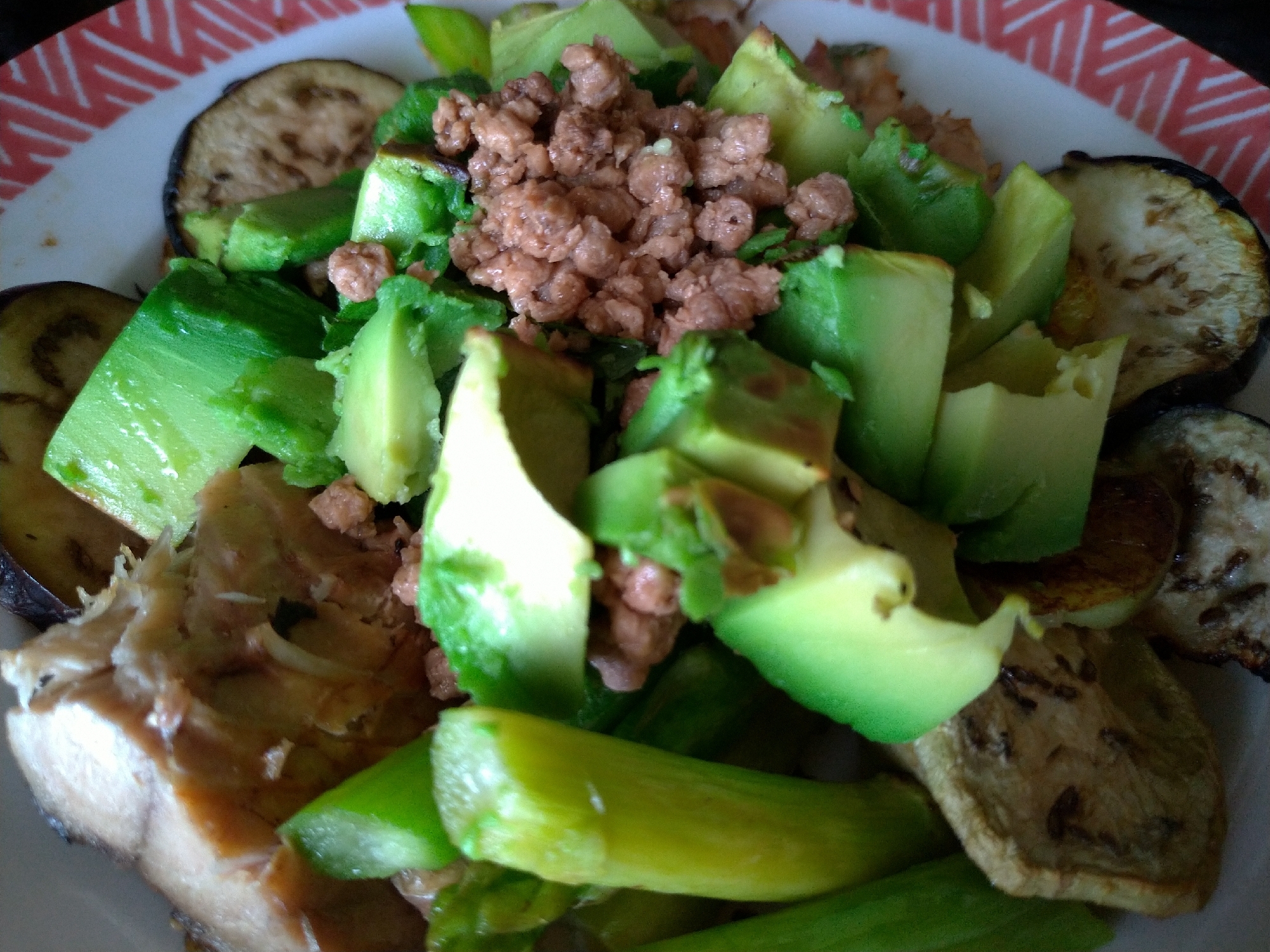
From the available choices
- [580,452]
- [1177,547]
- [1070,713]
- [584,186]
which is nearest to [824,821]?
[1070,713]

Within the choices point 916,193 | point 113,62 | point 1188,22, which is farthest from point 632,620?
point 1188,22

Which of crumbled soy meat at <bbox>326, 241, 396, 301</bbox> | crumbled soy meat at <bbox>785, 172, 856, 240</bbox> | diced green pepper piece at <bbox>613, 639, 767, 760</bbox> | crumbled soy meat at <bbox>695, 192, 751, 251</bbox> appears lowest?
diced green pepper piece at <bbox>613, 639, 767, 760</bbox>

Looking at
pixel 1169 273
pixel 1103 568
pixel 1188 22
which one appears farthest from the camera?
pixel 1188 22

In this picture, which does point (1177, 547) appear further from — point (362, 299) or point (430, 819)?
point (362, 299)

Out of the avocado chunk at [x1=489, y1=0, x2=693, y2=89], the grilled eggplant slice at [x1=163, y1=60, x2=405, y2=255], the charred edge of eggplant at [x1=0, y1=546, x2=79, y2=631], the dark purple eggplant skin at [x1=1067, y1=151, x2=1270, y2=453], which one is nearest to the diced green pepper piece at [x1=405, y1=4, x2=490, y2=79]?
the grilled eggplant slice at [x1=163, y1=60, x2=405, y2=255]

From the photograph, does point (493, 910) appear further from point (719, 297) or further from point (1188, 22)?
point (1188, 22)

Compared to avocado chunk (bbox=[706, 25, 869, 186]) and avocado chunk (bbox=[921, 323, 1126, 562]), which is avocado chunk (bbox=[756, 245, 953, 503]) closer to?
avocado chunk (bbox=[921, 323, 1126, 562])

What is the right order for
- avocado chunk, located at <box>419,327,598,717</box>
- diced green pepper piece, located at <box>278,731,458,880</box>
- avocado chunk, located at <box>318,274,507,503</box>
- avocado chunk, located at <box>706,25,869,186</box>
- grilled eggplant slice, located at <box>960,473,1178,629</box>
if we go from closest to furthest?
avocado chunk, located at <box>419,327,598,717</box>
diced green pepper piece, located at <box>278,731,458,880</box>
avocado chunk, located at <box>318,274,507,503</box>
grilled eggplant slice, located at <box>960,473,1178,629</box>
avocado chunk, located at <box>706,25,869,186</box>
